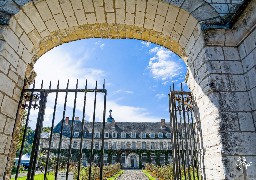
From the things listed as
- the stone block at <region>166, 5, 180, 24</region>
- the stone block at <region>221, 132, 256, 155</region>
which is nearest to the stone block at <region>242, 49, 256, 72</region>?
the stone block at <region>221, 132, 256, 155</region>

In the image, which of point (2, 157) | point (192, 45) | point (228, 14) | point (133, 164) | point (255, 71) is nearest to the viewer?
point (255, 71)

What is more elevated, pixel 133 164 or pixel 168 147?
pixel 168 147

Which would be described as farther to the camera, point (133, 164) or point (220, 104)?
point (133, 164)

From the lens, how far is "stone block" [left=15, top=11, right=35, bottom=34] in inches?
123

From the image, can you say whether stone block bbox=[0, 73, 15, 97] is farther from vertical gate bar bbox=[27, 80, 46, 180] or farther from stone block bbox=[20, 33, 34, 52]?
stone block bbox=[20, 33, 34, 52]

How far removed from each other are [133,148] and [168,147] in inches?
241

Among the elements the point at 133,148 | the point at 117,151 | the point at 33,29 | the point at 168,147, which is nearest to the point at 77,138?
the point at 117,151

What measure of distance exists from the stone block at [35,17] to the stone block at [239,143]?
3129 millimetres

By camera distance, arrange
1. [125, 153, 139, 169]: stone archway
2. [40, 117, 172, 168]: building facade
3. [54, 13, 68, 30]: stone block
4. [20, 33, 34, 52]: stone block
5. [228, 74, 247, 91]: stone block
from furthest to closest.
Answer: [125, 153, 139, 169]: stone archway < [40, 117, 172, 168]: building facade < [54, 13, 68, 30]: stone block < [20, 33, 34, 52]: stone block < [228, 74, 247, 91]: stone block

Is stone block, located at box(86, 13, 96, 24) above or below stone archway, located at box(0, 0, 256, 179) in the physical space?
above

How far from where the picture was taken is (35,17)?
3369 millimetres

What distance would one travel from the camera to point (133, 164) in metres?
37.1

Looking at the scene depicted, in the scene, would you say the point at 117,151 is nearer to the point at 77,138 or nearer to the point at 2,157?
the point at 77,138

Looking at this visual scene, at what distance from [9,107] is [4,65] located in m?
0.59
